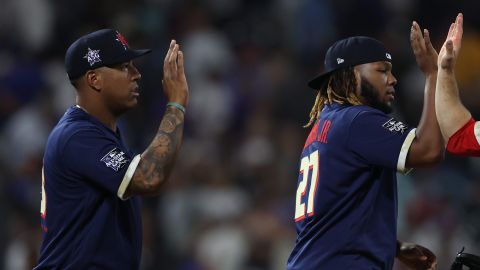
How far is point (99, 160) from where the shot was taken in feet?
17.9

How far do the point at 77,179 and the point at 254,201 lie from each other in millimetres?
5212

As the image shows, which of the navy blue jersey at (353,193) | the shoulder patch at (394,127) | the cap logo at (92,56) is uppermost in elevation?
the cap logo at (92,56)

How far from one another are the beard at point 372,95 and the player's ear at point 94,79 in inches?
54.6

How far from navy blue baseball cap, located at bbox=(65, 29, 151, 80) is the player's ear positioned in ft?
0.09

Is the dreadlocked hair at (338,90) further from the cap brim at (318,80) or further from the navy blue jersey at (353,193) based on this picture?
the navy blue jersey at (353,193)

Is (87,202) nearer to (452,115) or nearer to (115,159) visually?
(115,159)

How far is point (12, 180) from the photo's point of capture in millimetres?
11031

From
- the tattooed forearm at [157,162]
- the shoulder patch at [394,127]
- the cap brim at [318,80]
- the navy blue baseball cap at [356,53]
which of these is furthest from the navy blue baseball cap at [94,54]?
the shoulder patch at [394,127]

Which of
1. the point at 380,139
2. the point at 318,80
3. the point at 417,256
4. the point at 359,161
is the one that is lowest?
the point at 417,256

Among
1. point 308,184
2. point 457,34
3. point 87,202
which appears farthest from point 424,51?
point 87,202

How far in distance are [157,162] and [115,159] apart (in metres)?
0.22

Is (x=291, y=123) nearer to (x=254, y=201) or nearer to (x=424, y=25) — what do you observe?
(x=254, y=201)

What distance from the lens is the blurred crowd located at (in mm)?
10156

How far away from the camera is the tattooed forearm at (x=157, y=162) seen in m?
5.37
